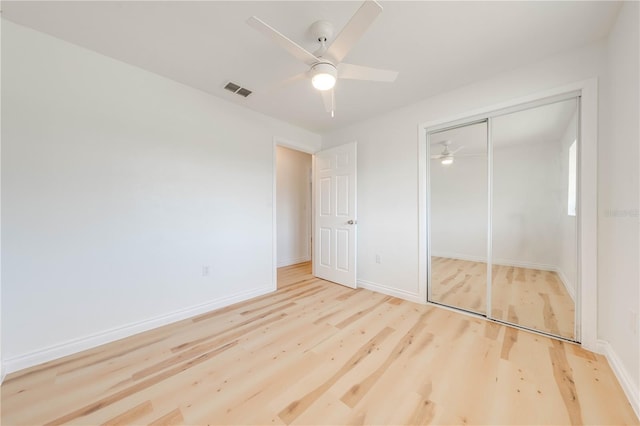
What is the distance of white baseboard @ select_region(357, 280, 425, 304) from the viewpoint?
2831 mm

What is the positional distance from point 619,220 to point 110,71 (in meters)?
4.13

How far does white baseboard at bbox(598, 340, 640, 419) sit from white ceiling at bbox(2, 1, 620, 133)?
2351 mm

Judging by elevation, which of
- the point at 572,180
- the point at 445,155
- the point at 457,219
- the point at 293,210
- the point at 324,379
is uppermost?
the point at 445,155

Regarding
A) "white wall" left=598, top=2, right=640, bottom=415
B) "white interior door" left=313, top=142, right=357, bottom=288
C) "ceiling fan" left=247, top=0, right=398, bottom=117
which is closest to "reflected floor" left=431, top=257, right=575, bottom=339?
"white wall" left=598, top=2, right=640, bottom=415

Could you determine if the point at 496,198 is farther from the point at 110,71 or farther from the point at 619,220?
the point at 110,71

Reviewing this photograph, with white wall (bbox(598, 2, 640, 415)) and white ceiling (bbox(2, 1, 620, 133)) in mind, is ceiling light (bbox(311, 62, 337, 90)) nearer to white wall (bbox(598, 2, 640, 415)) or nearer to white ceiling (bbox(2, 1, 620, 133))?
white ceiling (bbox(2, 1, 620, 133))

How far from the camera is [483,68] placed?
215cm

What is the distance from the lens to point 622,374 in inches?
57.3

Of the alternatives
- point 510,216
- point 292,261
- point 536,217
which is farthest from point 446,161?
point 292,261

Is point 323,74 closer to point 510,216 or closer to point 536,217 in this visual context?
point 510,216

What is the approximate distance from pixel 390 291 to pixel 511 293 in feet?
4.43

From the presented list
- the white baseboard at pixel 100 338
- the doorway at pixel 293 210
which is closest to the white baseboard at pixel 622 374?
the white baseboard at pixel 100 338


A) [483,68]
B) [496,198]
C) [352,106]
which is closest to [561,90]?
[483,68]

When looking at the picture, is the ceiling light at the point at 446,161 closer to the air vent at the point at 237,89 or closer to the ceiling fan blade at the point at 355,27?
the ceiling fan blade at the point at 355,27
